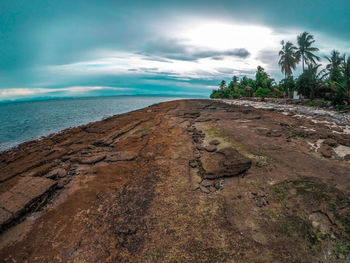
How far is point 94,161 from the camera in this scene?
18.5 ft

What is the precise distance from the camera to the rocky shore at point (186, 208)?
2562 mm

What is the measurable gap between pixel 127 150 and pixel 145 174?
2.10 m

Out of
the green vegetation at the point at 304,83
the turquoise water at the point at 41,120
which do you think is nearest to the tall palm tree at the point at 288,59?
the green vegetation at the point at 304,83

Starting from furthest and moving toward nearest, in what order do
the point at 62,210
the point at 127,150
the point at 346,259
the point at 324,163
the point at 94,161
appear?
the point at 127,150 → the point at 94,161 → the point at 324,163 → the point at 62,210 → the point at 346,259

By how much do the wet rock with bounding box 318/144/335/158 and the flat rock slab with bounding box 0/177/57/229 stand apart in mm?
7149

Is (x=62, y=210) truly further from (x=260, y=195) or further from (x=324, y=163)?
(x=324, y=163)

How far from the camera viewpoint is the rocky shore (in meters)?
2.56

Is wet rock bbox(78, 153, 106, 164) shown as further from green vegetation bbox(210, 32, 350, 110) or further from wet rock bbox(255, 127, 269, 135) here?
green vegetation bbox(210, 32, 350, 110)

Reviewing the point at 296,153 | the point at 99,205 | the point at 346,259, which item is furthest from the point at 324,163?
the point at 99,205

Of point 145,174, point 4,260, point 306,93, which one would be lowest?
point 4,260

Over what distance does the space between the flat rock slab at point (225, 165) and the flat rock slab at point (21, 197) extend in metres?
3.63

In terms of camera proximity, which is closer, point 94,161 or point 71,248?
point 71,248

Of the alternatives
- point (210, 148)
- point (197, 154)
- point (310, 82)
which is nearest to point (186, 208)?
point (197, 154)

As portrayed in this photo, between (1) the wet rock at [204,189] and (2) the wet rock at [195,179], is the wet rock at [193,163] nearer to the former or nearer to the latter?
(2) the wet rock at [195,179]
